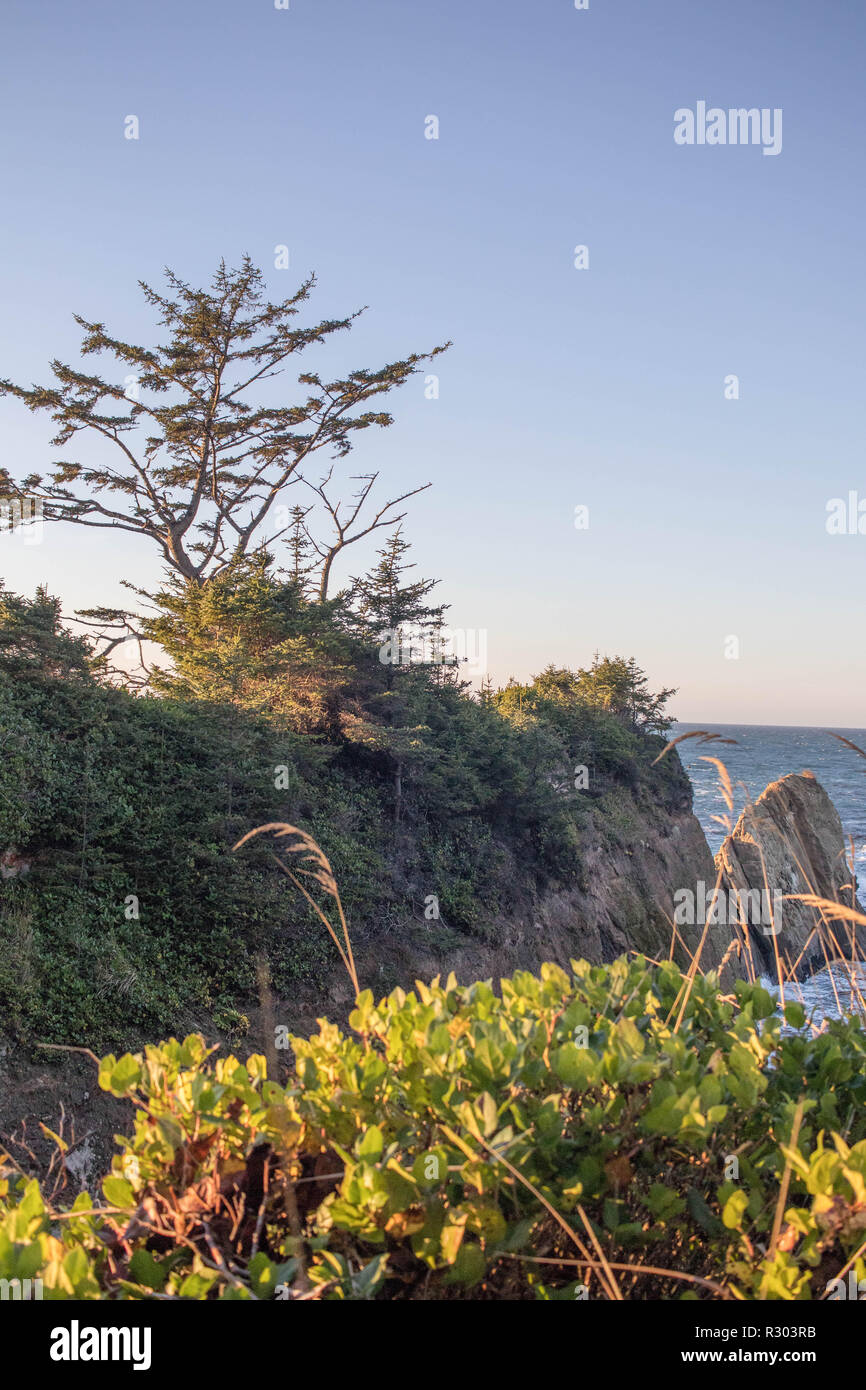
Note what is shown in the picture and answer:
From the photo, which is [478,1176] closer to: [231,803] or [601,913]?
[231,803]

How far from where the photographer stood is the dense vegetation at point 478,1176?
4.69ft

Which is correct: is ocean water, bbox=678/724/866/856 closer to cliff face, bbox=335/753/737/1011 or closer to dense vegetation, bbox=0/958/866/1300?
cliff face, bbox=335/753/737/1011

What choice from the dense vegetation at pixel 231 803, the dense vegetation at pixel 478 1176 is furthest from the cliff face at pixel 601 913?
the dense vegetation at pixel 478 1176

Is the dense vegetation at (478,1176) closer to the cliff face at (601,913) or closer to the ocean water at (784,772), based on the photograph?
the cliff face at (601,913)

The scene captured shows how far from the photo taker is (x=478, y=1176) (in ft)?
4.76

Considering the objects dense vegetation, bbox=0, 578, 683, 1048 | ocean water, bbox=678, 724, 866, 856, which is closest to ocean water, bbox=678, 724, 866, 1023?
ocean water, bbox=678, 724, 866, 856

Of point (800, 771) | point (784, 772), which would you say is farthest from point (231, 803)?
point (784, 772)

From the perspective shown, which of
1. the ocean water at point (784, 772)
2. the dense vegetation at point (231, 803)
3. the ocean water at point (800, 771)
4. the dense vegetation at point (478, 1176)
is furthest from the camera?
the ocean water at point (784, 772)

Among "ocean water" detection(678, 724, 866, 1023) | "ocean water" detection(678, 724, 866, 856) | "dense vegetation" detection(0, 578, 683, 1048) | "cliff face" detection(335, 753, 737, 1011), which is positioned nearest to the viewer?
"dense vegetation" detection(0, 578, 683, 1048)

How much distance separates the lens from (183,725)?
10539 millimetres

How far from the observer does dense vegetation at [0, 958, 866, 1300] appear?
143cm

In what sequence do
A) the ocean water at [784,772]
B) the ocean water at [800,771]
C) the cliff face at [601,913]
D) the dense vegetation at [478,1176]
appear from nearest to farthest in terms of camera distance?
the dense vegetation at [478,1176]
the cliff face at [601,913]
the ocean water at [800,771]
the ocean water at [784,772]
